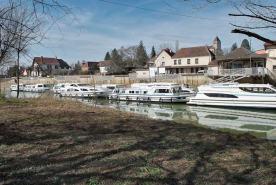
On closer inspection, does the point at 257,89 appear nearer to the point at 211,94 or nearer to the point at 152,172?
the point at 211,94

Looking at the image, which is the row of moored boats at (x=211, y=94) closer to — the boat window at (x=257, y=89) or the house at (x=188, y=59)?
the boat window at (x=257, y=89)

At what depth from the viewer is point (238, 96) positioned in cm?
2280

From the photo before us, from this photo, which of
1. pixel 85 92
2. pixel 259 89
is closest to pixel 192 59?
pixel 85 92

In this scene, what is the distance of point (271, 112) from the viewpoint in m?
20.4

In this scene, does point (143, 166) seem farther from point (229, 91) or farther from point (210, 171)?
point (229, 91)

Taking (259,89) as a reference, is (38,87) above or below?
above

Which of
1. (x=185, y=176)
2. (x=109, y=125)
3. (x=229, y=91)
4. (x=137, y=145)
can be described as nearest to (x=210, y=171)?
(x=185, y=176)

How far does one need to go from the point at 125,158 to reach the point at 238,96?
21.0m

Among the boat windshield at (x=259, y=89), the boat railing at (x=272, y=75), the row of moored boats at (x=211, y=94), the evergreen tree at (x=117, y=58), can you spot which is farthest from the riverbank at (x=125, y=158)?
the evergreen tree at (x=117, y=58)

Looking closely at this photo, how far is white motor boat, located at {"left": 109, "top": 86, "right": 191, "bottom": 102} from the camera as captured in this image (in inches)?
1073

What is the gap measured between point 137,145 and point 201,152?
146cm

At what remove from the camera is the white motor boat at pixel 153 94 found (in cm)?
2726

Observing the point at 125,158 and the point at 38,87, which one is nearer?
the point at 125,158

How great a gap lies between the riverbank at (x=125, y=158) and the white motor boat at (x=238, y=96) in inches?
665
